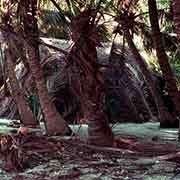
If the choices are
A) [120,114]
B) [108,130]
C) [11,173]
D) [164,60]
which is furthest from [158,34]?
[120,114]

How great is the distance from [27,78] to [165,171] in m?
9.33

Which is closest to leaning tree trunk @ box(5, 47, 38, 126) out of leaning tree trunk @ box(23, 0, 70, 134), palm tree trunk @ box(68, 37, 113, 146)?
leaning tree trunk @ box(23, 0, 70, 134)

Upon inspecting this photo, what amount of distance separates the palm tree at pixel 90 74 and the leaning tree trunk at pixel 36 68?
1.63m

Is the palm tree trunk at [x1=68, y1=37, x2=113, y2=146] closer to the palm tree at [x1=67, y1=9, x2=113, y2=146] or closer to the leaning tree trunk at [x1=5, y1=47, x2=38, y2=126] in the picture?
the palm tree at [x1=67, y1=9, x2=113, y2=146]

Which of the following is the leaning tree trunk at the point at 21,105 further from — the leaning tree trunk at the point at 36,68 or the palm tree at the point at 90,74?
the palm tree at the point at 90,74

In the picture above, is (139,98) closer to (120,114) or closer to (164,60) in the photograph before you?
(120,114)

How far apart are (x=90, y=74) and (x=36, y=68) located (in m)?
2.33

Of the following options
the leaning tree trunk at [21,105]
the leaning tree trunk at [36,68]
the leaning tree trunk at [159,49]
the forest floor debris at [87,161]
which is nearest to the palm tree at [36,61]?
the leaning tree trunk at [36,68]

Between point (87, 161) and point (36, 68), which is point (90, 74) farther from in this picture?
point (36, 68)

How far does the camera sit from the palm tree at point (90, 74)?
22.0 feet

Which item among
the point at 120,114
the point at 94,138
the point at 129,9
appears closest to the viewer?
the point at 94,138

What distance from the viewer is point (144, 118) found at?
14.5 m

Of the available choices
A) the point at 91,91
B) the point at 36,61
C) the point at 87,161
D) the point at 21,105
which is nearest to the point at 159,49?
the point at 36,61

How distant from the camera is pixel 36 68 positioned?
8.88 metres
